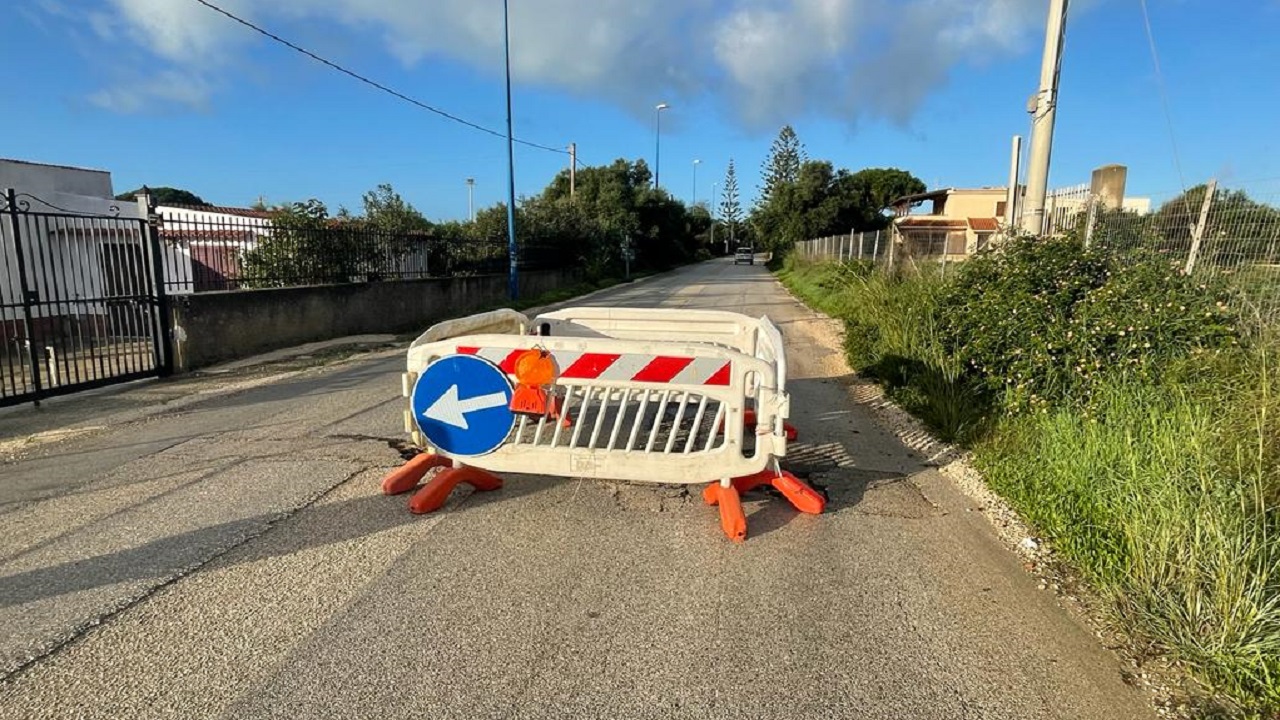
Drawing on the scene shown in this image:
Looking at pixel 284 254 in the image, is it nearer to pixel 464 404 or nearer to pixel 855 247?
pixel 464 404

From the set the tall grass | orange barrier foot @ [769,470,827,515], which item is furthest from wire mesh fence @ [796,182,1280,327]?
Answer: orange barrier foot @ [769,470,827,515]

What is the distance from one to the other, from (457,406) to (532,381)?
1.83ft

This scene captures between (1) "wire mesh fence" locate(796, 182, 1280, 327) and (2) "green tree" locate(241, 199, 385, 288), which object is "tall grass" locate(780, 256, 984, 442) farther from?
(2) "green tree" locate(241, 199, 385, 288)

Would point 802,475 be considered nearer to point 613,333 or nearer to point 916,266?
point 613,333

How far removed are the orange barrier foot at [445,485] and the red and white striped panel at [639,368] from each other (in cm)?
78

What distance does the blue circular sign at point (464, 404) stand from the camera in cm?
426

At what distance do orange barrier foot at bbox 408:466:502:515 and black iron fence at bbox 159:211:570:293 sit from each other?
7.89m

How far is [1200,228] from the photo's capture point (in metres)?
6.13

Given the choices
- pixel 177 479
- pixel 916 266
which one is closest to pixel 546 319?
pixel 177 479

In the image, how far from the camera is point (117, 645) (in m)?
2.84

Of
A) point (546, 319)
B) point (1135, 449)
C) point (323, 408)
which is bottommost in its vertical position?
point (323, 408)

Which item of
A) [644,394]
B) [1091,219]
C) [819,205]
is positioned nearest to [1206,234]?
[1091,219]

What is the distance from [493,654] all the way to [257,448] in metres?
3.94

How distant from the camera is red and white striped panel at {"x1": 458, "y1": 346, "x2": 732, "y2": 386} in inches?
163
